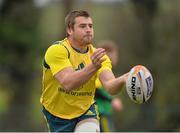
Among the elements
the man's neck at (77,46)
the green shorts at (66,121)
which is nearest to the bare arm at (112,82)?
the man's neck at (77,46)

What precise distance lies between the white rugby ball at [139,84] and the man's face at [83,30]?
71cm

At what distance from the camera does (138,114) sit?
22.4 meters

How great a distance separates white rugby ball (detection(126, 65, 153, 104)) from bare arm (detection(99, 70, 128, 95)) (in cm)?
16

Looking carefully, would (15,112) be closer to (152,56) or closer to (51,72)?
(152,56)

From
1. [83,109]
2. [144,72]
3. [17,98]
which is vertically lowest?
[17,98]

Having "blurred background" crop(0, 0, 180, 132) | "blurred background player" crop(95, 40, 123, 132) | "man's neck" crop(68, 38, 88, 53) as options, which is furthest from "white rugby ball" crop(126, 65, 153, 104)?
"blurred background" crop(0, 0, 180, 132)

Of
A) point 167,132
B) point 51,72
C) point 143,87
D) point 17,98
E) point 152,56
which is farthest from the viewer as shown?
point 17,98

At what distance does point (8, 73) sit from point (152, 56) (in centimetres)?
613

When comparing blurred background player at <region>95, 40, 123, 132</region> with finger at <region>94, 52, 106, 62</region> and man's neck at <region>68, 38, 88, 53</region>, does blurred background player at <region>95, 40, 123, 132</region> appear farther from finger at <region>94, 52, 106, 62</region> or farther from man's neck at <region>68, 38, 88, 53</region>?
finger at <region>94, 52, 106, 62</region>

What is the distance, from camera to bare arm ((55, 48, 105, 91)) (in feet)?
23.4

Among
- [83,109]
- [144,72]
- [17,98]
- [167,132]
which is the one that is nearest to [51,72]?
[83,109]

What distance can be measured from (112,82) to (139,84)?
50 centimetres

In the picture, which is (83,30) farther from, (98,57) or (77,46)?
(98,57)

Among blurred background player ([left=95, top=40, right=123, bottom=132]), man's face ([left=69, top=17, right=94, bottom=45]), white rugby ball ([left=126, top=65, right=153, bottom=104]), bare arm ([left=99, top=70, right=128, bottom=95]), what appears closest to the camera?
white rugby ball ([left=126, top=65, right=153, bottom=104])
